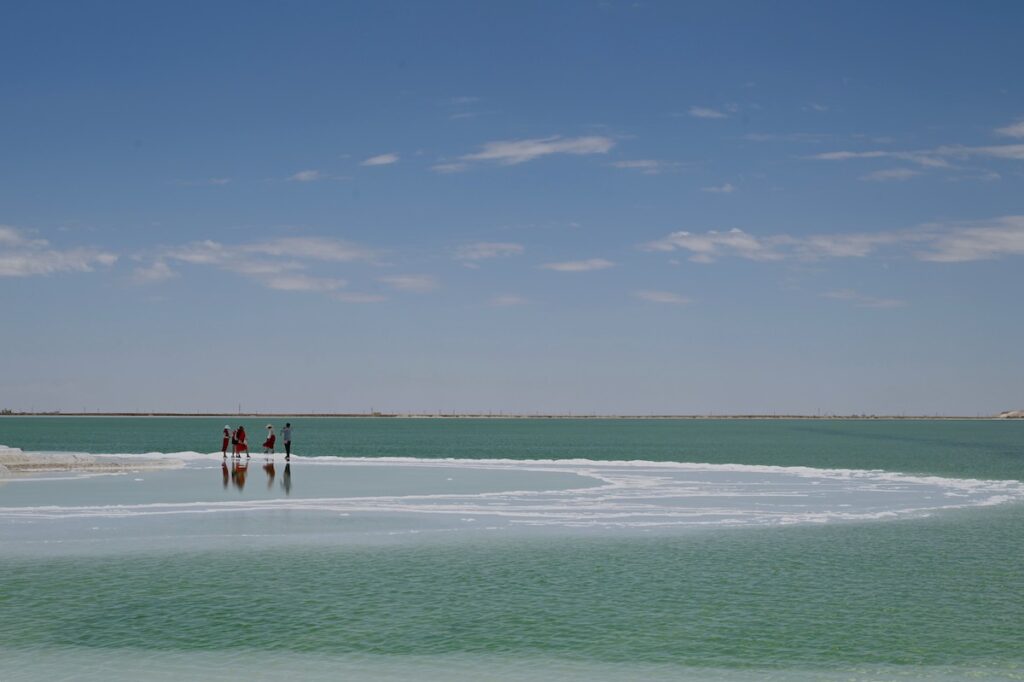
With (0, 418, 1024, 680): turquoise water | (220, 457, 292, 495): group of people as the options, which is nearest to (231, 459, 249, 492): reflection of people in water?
(220, 457, 292, 495): group of people

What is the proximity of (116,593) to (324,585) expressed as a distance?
12.2 feet

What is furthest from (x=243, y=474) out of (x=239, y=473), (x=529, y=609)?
(x=529, y=609)

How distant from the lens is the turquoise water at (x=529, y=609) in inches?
580

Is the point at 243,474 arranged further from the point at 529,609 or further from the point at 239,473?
the point at 529,609

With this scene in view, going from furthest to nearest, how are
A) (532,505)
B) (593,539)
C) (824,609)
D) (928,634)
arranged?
(532,505) < (593,539) < (824,609) < (928,634)

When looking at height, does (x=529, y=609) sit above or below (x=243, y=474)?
below

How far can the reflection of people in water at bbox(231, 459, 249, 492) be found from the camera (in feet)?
128

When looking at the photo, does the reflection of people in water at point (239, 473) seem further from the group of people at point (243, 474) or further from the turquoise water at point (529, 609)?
the turquoise water at point (529, 609)

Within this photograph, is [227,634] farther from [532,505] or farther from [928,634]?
[532,505]

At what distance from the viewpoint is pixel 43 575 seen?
20016 mm

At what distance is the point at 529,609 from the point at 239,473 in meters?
28.4

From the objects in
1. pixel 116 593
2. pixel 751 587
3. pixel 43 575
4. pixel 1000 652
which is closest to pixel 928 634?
pixel 1000 652

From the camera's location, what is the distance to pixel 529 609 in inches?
714

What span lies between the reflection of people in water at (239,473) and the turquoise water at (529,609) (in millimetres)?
12871
